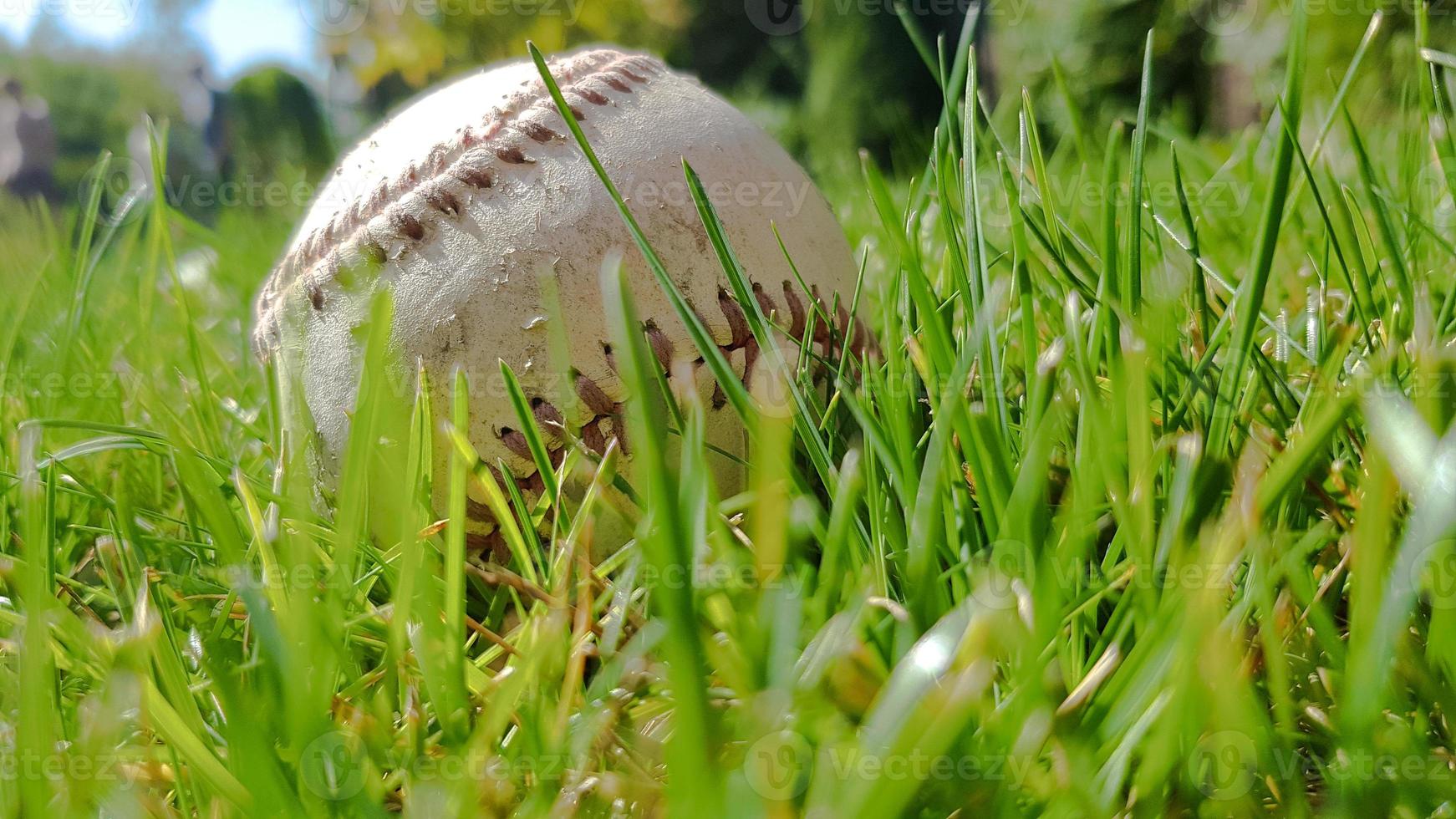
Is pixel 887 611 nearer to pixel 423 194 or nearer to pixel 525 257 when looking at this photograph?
pixel 525 257

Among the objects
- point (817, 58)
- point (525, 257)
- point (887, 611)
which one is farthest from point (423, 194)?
point (817, 58)

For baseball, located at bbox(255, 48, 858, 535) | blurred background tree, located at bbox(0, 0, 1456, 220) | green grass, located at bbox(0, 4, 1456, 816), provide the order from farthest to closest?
1. blurred background tree, located at bbox(0, 0, 1456, 220)
2. baseball, located at bbox(255, 48, 858, 535)
3. green grass, located at bbox(0, 4, 1456, 816)

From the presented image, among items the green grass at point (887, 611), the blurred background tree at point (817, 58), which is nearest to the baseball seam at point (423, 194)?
the green grass at point (887, 611)

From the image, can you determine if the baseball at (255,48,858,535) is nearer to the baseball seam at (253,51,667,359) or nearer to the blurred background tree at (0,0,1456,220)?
the baseball seam at (253,51,667,359)

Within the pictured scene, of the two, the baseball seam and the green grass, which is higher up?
the baseball seam

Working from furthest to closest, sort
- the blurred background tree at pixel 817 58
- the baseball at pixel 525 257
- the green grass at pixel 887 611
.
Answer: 1. the blurred background tree at pixel 817 58
2. the baseball at pixel 525 257
3. the green grass at pixel 887 611

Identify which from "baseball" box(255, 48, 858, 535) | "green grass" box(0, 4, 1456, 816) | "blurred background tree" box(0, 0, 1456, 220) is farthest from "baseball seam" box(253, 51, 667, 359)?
"blurred background tree" box(0, 0, 1456, 220)

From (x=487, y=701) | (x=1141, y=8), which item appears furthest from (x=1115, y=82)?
(x=487, y=701)

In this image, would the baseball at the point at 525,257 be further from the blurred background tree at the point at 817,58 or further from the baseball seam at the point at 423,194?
the blurred background tree at the point at 817,58

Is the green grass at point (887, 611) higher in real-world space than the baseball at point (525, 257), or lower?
lower
